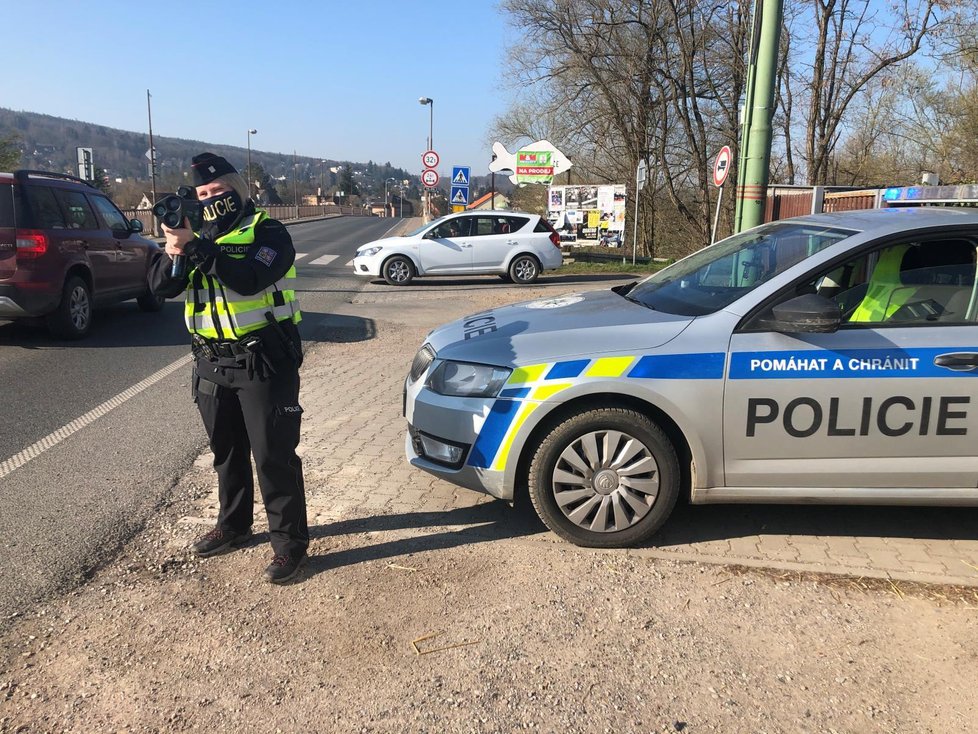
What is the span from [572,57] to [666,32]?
3.09 m

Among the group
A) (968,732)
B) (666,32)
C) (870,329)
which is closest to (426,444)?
(870,329)

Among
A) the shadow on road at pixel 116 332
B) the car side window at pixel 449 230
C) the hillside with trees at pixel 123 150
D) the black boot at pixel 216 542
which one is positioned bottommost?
the black boot at pixel 216 542

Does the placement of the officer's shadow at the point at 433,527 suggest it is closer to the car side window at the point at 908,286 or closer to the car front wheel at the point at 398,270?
the car side window at the point at 908,286

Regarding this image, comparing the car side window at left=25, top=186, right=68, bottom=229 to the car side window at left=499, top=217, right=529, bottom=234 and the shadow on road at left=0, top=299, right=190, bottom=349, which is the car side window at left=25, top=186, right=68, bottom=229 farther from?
the car side window at left=499, top=217, right=529, bottom=234

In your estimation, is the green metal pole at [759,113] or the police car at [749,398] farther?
the green metal pole at [759,113]

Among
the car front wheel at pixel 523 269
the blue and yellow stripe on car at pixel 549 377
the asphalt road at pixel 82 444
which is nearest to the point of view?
the blue and yellow stripe on car at pixel 549 377

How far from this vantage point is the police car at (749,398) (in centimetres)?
349

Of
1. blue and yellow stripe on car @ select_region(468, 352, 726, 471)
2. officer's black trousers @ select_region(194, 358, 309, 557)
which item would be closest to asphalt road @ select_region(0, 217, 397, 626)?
officer's black trousers @ select_region(194, 358, 309, 557)

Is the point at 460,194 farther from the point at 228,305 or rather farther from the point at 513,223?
the point at 228,305

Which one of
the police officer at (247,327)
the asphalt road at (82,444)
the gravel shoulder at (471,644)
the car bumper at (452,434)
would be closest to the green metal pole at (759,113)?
the asphalt road at (82,444)

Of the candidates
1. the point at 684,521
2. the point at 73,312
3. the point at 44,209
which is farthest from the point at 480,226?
the point at 684,521

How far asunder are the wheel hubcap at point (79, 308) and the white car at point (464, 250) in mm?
7770

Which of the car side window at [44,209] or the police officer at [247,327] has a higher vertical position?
the car side window at [44,209]

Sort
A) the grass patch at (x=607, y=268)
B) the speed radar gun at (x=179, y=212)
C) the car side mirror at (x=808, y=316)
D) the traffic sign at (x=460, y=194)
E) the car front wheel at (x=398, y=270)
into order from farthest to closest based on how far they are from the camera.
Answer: the traffic sign at (x=460, y=194) → the grass patch at (x=607, y=268) → the car front wheel at (x=398, y=270) → the car side mirror at (x=808, y=316) → the speed radar gun at (x=179, y=212)
